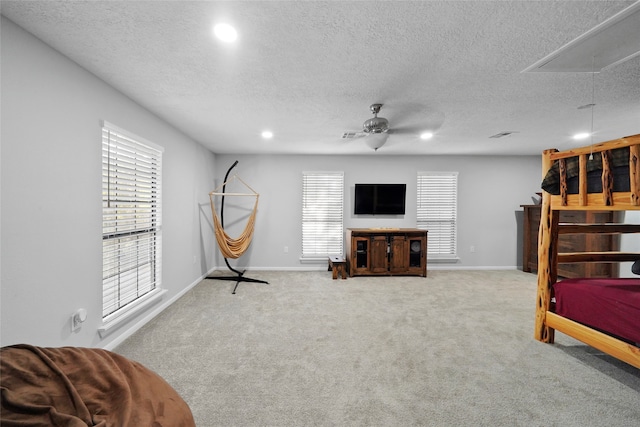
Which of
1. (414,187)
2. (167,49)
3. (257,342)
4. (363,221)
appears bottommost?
(257,342)

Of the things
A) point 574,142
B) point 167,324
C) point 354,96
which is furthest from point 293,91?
point 574,142

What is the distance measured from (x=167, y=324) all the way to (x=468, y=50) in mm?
3488

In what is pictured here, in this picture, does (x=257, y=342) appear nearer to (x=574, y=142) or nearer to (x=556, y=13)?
(x=556, y=13)

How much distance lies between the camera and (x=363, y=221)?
17.2ft

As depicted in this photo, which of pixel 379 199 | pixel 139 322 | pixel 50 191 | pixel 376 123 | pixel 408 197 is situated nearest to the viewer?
pixel 50 191

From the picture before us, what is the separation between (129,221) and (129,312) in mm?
846

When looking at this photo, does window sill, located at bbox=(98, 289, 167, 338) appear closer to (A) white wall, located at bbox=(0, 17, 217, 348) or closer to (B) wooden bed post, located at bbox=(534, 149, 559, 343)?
(A) white wall, located at bbox=(0, 17, 217, 348)

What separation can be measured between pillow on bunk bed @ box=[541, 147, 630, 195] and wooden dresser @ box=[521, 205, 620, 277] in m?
2.69

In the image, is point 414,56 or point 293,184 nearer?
point 414,56

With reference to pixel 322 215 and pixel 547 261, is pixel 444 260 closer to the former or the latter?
pixel 322 215

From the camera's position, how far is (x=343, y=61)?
1.87 meters

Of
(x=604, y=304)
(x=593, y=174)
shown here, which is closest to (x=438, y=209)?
(x=593, y=174)

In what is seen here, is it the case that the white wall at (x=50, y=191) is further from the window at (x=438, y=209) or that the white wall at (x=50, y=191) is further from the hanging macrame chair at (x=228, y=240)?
the window at (x=438, y=209)

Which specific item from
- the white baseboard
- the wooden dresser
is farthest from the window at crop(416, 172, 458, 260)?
the white baseboard
